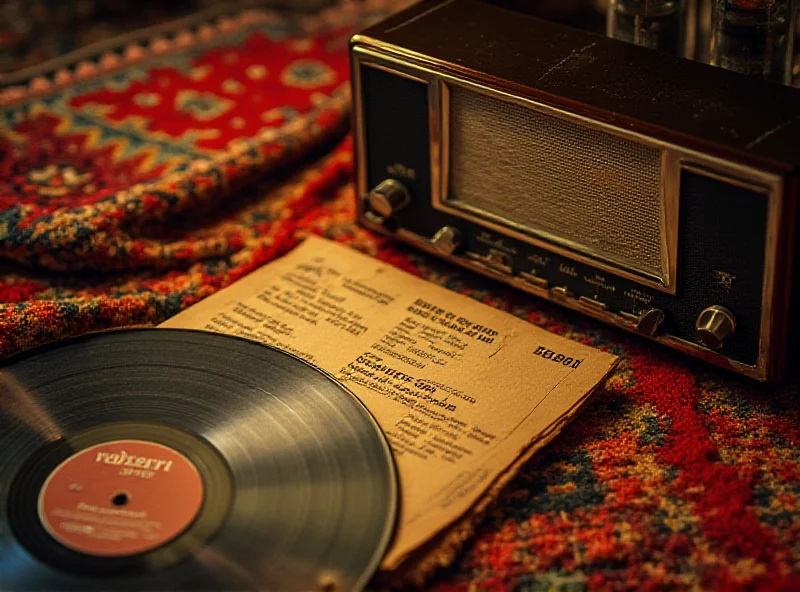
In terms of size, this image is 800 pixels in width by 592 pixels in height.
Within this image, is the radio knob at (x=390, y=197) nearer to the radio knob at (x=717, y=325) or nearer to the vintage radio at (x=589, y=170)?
the vintage radio at (x=589, y=170)

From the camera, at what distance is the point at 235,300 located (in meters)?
1.04

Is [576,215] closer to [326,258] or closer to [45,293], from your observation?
[326,258]

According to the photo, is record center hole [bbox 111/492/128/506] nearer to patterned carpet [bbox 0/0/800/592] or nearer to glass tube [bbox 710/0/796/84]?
patterned carpet [bbox 0/0/800/592]

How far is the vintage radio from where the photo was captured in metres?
0.84

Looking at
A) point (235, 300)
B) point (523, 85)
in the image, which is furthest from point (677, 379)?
point (235, 300)

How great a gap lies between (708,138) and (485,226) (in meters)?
0.26

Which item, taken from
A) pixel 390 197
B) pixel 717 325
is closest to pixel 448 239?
pixel 390 197

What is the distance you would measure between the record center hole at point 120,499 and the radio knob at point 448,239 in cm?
41

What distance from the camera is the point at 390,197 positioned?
3.52 feet

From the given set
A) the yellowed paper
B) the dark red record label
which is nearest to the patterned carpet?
the yellowed paper

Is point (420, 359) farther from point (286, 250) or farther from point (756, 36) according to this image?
point (756, 36)

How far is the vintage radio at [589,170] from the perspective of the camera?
0.84 m

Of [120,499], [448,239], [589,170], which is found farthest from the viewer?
[448,239]

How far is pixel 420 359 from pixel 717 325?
0.84ft
